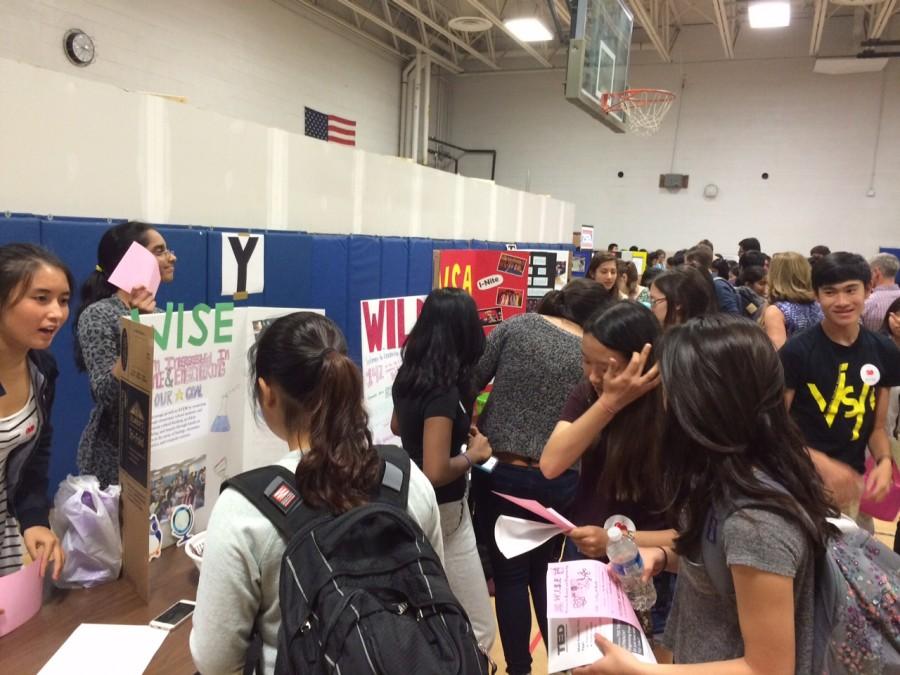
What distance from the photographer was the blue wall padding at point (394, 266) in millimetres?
5527

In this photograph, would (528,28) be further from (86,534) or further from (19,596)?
(19,596)

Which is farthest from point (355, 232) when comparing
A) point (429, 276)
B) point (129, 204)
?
point (129, 204)

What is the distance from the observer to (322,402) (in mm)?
1091

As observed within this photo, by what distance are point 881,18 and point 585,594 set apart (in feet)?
36.4

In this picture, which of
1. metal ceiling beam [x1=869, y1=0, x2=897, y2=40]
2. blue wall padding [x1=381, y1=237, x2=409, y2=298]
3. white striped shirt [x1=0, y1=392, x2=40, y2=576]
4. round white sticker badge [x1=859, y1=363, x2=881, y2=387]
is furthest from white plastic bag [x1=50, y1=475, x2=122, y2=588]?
metal ceiling beam [x1=869, y1=0, x2=897, y2=40]

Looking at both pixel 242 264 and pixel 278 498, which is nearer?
Answer: pixel 278 498

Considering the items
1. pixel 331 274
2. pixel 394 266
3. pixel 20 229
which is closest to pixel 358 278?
pixel 331 274

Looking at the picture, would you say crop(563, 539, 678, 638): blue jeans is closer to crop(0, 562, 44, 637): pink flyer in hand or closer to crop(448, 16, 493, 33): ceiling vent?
crop(0, 562, 44, 637): pink flyer in hand

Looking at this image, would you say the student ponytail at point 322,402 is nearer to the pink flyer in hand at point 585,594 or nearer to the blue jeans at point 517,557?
the pink flyer in hand at point 585,594

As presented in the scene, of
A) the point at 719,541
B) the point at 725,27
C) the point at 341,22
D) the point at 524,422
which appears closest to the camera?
the point at 719,541

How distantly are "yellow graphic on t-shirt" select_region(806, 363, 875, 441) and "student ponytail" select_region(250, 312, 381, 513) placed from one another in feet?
6.46

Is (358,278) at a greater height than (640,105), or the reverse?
(640,105)

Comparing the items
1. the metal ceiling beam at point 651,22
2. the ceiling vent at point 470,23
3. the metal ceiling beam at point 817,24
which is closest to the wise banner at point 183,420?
the ceiling vent at point 470,23

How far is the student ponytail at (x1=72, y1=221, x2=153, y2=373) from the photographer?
2.13 metres
